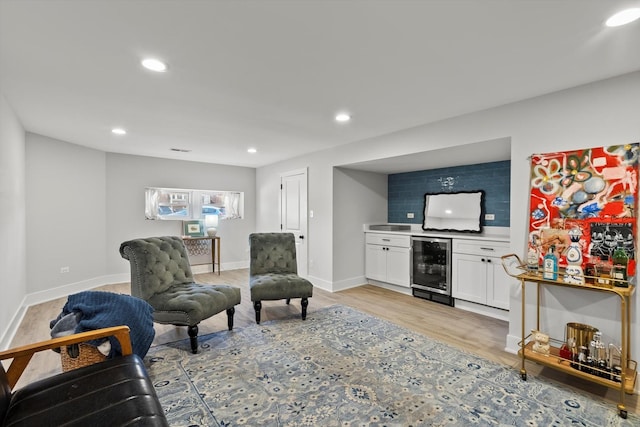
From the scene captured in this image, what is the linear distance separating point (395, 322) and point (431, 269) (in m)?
1.21

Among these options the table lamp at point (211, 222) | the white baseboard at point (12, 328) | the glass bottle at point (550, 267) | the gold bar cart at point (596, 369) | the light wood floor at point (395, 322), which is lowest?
the light wood floor at point (395, 322)

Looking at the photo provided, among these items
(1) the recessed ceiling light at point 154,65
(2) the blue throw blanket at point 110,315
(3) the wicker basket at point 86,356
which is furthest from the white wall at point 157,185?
(1) the recessed ceiling light at point 154,65

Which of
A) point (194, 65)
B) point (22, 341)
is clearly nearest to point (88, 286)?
point (22, 341)

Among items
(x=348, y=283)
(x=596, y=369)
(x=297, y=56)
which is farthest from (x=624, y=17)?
(x=348, y=283)

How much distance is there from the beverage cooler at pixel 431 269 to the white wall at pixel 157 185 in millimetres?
3910

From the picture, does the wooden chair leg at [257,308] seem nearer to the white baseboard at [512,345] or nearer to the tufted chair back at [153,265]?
the tufted chair back at [153,265]

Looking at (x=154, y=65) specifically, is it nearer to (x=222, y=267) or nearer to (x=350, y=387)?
(x=350, y=387)

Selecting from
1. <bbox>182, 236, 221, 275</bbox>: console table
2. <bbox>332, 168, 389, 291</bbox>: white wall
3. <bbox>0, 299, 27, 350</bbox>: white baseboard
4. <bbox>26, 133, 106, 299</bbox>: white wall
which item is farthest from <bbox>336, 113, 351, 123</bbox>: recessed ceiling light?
<bbox>26, 133, 106, 299</bbox>: white wall

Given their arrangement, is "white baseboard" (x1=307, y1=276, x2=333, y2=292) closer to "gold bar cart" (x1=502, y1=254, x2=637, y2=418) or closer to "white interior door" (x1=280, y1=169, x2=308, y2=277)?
"white interior door" (x1=280, y1=169, x2=308, y2=277)

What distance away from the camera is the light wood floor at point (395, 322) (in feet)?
7.91

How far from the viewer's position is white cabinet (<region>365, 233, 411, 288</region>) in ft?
15.0

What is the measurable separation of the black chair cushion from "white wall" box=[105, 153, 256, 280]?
4586mm

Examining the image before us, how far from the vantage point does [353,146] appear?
4445mm

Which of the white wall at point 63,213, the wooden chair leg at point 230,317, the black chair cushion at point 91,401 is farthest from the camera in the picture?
the white wall at point 63,213
